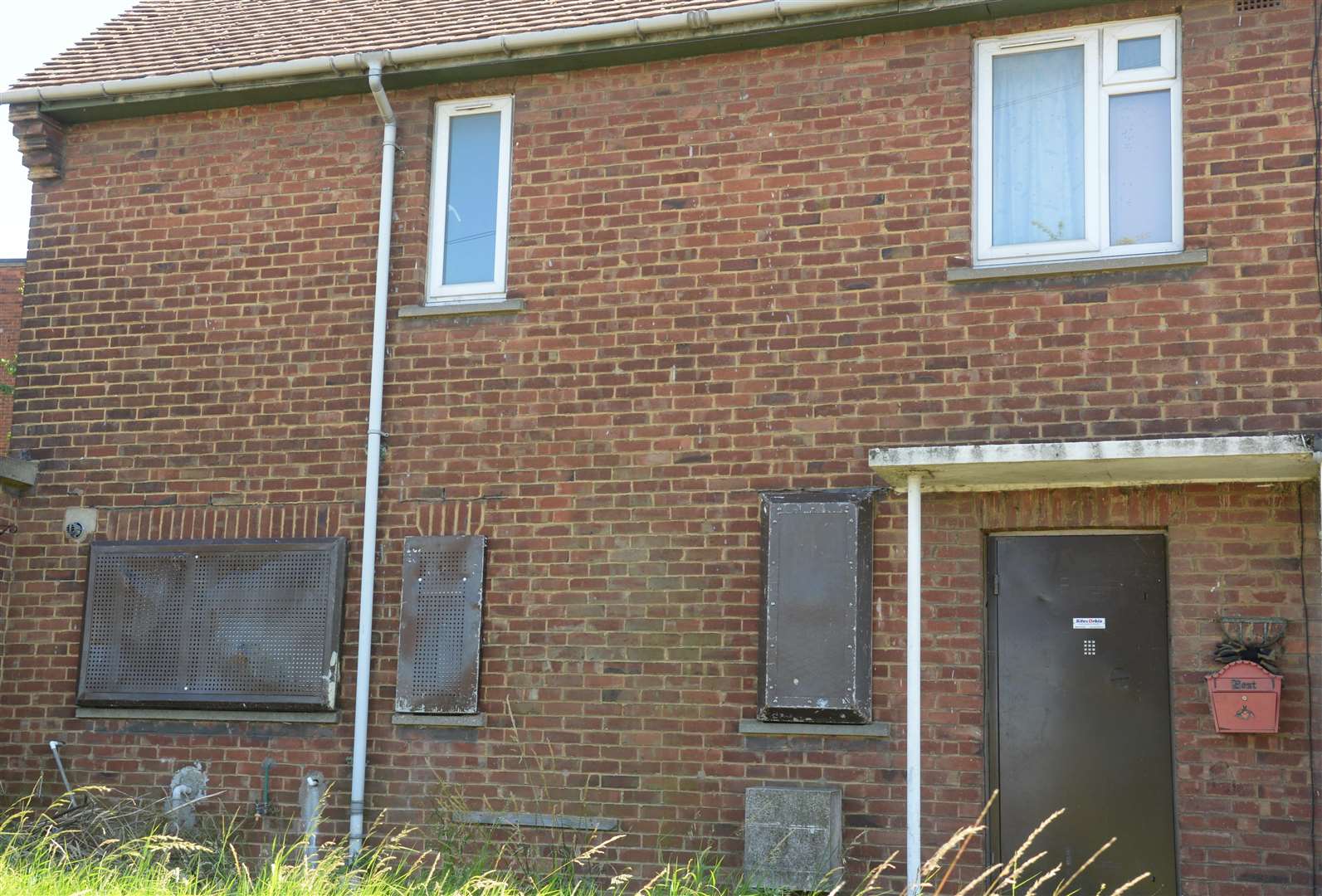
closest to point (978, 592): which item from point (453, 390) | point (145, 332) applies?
point (453, 390)

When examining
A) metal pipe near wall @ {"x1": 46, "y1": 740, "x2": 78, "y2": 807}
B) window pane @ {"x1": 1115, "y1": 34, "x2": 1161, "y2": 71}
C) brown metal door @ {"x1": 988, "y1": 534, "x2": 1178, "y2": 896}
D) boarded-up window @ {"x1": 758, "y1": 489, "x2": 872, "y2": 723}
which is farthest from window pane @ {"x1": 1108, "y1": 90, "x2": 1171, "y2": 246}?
metal pipe near wall @ {"x1": 46, "y1": 740, "x2": 78, "y2": 807}

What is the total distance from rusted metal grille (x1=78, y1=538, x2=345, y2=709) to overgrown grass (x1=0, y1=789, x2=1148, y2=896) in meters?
0.81

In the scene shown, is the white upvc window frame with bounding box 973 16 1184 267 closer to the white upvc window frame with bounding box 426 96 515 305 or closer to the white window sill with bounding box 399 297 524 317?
the white window sill with bounding box 399 297 524 317

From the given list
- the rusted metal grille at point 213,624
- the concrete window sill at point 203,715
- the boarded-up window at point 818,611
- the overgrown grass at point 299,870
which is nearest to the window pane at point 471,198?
the rusted metal grille at point 213,624

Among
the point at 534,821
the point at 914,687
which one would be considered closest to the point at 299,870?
the point at 534,821

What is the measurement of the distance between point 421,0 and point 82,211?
9.61 feet

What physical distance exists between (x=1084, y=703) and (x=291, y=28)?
7.42 m

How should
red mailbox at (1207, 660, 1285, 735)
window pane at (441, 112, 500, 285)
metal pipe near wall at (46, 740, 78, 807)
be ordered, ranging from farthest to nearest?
window pane at (441, 112, 500, 285), metal pipe near wall at (46, 740, 78, 807), red mailbox at (1207, 660, 1285, 735)

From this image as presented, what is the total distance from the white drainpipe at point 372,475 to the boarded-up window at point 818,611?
2.57 metres

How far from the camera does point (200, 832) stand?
33.0 ft

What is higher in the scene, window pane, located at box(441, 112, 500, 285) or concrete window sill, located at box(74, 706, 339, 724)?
window pane, located at box(441, 112, 500, 285)

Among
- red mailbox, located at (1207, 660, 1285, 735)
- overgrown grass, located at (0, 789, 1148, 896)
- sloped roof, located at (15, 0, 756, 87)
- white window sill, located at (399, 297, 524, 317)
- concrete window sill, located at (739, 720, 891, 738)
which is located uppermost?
sloped roof, located at (15, 0, 756, 87)

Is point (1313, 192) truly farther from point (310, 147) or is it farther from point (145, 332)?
point (145, 332)

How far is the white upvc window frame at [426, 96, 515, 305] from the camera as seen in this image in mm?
10461
